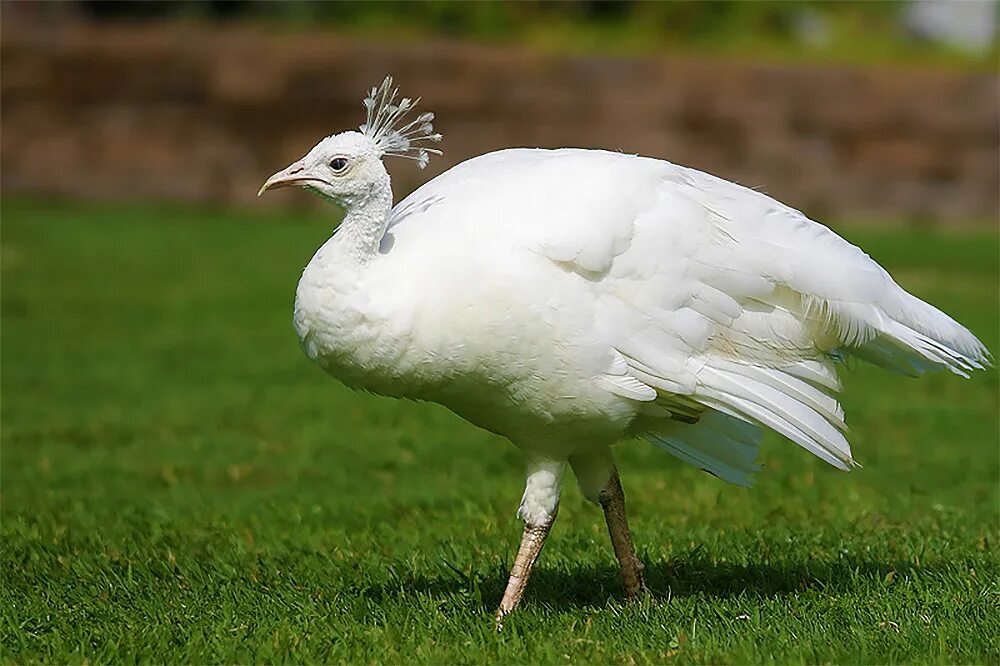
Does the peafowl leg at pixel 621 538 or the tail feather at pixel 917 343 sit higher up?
the tail feather at pixel 917 343

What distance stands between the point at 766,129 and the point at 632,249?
1236 centimetres

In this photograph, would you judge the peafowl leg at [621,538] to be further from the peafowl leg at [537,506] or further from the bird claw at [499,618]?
the bird claw at [499,618]

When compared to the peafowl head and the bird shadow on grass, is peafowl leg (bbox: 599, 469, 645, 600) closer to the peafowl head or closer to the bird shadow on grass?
the bird shadow on grass

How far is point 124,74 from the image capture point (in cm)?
1673

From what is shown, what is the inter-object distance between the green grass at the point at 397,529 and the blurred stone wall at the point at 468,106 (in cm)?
530

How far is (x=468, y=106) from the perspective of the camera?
1670cm

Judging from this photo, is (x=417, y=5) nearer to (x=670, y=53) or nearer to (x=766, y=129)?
(x=670, y=53)

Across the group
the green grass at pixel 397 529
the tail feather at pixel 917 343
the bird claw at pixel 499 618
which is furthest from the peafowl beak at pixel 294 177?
the tail feather at pixel 917 343

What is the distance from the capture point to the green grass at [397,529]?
15.7ft

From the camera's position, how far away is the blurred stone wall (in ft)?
54.7

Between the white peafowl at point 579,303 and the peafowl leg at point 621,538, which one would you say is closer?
the white peafowl at point 579,303

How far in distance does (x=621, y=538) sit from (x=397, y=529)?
1.34m

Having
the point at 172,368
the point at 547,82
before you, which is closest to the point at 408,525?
the point at 172,368

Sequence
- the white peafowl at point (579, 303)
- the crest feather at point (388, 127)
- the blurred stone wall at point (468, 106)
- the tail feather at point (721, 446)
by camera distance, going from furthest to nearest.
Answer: the blurred stone wall at point (468, 106)
the tail feather at point (721, 446)
the crest feather at point (388, 127)
the white peafowl at point (579, 303)
